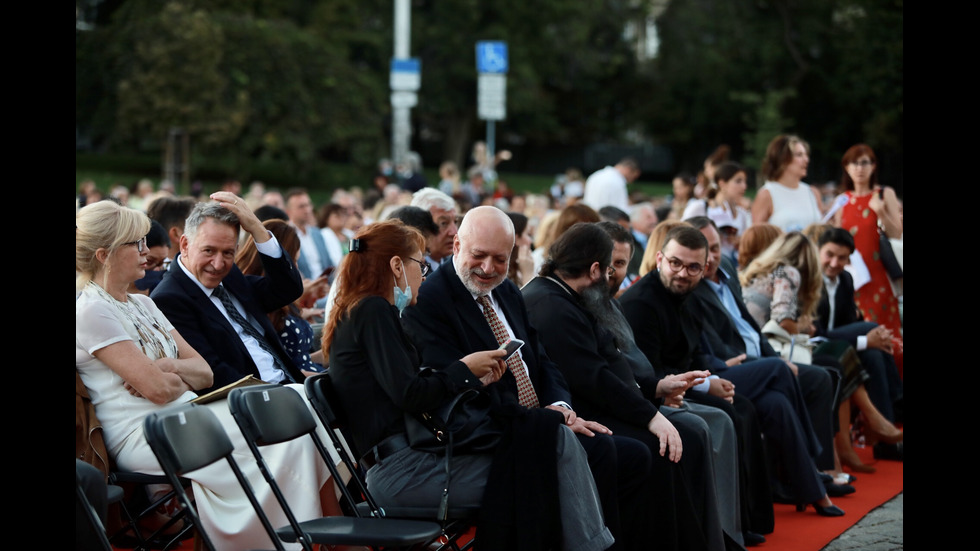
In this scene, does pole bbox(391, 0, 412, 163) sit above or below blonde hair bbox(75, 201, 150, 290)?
above

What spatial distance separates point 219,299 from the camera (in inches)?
214

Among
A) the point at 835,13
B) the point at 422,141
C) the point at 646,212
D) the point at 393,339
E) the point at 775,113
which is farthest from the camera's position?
the point at 422,141

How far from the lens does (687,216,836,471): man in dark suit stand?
22.0ft

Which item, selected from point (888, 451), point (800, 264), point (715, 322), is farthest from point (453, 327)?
point (888, 451)

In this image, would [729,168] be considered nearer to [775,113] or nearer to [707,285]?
[707,285]

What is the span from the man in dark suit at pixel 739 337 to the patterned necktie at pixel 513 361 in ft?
6.51

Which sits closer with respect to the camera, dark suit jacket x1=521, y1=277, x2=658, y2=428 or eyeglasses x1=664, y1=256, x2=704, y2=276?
dark suit jacket x1=521, y1=277, x2=658, y2=428

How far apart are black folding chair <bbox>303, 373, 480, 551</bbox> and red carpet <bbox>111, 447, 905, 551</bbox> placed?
1.26m

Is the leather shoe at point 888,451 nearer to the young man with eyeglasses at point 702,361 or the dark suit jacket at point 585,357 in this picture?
the young man with eyeglasses at point 702,361

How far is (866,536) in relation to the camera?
19.6 feet

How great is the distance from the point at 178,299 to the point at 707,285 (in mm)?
3093

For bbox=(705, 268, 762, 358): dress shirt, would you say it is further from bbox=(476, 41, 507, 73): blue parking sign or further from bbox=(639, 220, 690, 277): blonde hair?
bbox=(476, 41, 507, 73): blue parking sign

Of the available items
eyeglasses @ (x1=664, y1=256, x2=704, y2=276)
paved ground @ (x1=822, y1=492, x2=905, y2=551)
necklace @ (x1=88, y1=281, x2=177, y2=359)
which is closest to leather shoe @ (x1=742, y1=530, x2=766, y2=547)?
paved ground @ (x1=822, y1=492, x2=905, y2=551)
